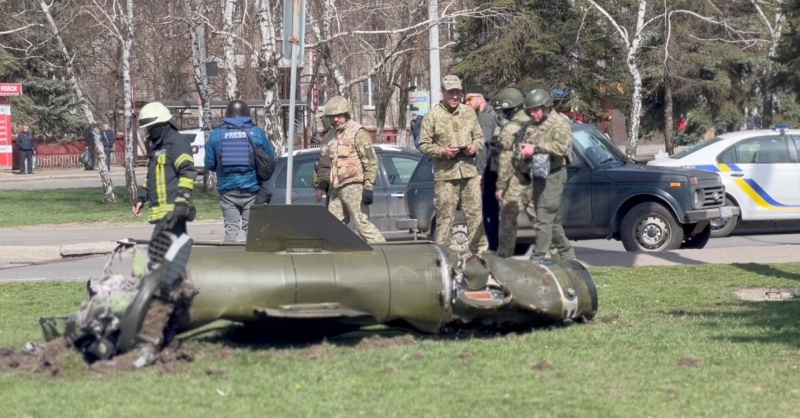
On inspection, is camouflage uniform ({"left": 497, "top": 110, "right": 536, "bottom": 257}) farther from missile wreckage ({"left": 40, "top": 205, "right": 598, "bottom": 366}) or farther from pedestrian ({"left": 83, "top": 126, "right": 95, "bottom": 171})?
pedestrian ({"left": 83, "top": 126, "right": 95, "bottom": 171})

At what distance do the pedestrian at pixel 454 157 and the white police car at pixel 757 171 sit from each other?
6.25 m

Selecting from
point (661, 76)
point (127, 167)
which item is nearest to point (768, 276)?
point (127, 167)

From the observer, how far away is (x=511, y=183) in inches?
427

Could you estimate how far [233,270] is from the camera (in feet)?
23.5

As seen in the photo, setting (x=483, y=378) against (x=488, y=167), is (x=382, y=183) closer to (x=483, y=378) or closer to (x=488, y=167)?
(x=488, y=167)

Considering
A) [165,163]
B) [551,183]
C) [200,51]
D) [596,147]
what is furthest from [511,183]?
[200,51]

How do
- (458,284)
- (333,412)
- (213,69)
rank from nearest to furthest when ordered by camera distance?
(333,412)
(458,284)
(213,69)

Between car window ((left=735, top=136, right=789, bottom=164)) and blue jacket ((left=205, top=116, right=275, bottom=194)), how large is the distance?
26.3 ft

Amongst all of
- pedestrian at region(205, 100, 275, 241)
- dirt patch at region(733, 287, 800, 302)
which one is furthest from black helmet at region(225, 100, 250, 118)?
dirt patch at region(733, 287, 800, 302)

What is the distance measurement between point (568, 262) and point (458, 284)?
42.8 inches

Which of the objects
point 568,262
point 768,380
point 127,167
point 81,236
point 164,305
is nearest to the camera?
point 768,380

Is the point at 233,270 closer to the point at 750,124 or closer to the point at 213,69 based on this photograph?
the point at 213,69

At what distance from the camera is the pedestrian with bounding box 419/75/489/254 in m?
10.8

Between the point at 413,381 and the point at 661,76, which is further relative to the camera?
the point at 661,76
